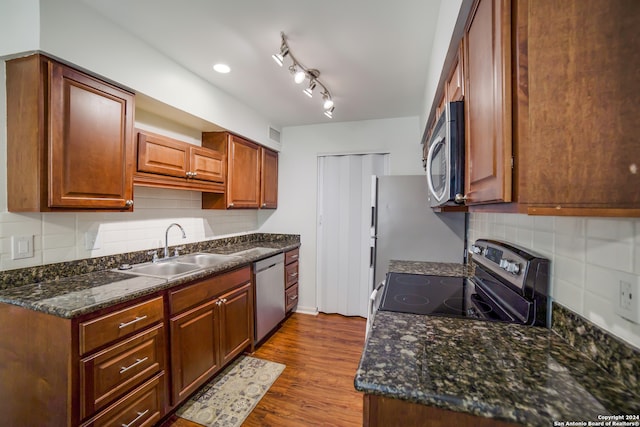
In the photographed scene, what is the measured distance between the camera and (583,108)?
1.89 ft

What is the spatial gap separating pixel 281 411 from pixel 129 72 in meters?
2.36

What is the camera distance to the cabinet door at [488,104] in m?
0.65

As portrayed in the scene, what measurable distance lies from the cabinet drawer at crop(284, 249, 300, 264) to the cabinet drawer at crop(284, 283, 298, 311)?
0.34 metres

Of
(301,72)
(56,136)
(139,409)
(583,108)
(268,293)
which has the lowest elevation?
(139,409)

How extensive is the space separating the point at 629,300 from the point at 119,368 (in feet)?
6.47

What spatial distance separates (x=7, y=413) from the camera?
1341 mm

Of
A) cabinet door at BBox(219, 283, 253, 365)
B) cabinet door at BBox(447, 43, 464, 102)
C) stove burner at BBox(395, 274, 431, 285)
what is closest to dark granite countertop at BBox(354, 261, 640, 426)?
stove burner at BBox(395, 274, 431, 285)

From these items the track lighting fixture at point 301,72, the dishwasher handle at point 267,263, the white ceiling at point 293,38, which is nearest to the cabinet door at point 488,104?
the white ceiling at point 293,38

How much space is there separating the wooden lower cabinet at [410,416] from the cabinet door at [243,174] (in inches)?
90.9

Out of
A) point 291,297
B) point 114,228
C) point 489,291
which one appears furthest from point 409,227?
point 114,228

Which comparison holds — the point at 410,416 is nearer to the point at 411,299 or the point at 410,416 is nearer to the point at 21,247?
the point at 411,299

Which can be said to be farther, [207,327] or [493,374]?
[207,327]

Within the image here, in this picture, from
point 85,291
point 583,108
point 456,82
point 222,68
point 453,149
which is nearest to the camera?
point 583,108

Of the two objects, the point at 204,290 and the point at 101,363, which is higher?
the point at 204,290
